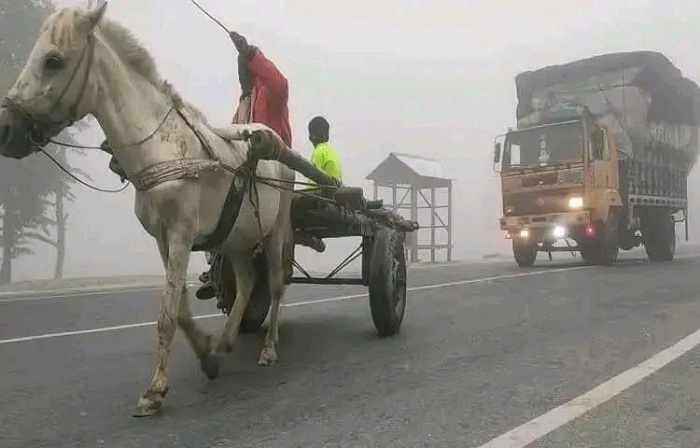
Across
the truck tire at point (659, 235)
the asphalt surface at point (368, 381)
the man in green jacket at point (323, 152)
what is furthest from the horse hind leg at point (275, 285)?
the truck tire at point (659, 235)

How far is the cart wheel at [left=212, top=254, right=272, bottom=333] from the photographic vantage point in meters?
6.09

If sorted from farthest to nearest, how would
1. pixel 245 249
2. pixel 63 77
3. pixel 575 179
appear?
pixel 575 179 < pixel 245 249 < pixel 63 77

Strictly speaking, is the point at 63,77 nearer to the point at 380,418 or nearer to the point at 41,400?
the point at 41,400

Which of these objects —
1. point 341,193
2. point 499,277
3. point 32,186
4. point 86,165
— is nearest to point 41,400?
point 341,193

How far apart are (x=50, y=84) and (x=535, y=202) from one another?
13.5 metres

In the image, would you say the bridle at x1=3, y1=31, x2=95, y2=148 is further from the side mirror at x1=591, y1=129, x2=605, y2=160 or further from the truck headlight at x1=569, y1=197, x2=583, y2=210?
the truck headlight at x1=569, y1=197, x2=583, y2=210

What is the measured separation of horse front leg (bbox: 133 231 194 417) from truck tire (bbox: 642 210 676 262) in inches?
656

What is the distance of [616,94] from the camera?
16.5 metres

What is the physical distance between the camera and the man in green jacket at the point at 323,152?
22.1 ft

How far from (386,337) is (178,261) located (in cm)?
291

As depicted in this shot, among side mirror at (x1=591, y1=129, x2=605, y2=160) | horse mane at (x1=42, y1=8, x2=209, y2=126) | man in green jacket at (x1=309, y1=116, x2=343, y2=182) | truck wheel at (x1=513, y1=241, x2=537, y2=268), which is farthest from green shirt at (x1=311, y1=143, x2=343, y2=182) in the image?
truck wheel at (x1=513, y1=241, x2=537, y2=268)

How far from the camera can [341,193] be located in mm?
5746

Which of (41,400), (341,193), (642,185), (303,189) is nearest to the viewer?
(41,400)

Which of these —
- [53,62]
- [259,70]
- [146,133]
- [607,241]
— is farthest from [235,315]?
[607,241]
